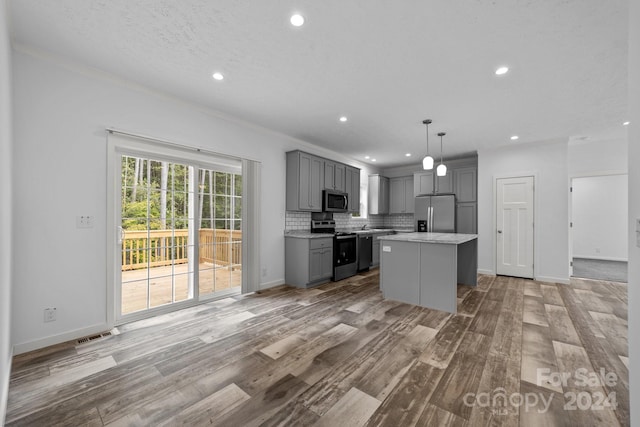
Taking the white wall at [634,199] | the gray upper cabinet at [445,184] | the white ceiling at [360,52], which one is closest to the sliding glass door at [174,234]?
the white ceiling at [360,52]

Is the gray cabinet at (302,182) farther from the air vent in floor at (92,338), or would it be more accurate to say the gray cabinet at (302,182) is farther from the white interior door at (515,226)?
the white interior door at (515,226)

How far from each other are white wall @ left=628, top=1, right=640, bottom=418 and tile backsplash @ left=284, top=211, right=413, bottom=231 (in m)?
4.21

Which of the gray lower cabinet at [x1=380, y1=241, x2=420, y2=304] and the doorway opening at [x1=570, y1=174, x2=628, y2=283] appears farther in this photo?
the doorway opening at [x1=570, y1=174, x2=628, y2=283]

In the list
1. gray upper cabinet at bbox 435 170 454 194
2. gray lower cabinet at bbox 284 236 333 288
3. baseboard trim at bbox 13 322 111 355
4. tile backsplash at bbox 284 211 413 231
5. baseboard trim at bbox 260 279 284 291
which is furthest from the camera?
→ gray upper cabinet at bbox 435 170 454 194

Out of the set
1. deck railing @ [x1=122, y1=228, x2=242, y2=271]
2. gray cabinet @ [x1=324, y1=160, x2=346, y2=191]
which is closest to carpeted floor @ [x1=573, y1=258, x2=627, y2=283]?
gray cabinet @ [x1=324, y1=160, x2=346, y2=191]

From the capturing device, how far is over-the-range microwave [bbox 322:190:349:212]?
521cm

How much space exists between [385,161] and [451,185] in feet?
5.60

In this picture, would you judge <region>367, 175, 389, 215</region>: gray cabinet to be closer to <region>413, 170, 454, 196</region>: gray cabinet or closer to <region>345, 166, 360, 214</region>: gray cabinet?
<region>413, 170, 454, 196</region>: gray cabinet

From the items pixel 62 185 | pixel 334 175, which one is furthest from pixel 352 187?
pixel 62 185

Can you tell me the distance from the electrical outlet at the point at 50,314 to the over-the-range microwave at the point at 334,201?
3.87 meters

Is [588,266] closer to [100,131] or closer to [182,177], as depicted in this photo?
[182,177]

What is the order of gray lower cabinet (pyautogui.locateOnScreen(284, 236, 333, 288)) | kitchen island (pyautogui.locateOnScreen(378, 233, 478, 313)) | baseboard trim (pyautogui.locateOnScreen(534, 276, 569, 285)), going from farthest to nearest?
baseboard trim (pyautogui.locateOnScreen(534, 276, 569, 285)) → gray lower cabinet (pyautogui.locateOnScreen(284, 236, 333, 288)) → kitchen island (pyautogui.locateOnScreen(378, 233, 478, 313))

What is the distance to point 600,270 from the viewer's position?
5.87m

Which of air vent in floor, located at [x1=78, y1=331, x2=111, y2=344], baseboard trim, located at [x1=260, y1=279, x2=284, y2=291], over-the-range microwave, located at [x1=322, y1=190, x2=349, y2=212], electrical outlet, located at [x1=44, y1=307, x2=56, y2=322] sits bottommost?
air vent in floor, located at [x1=78, y1=331, x2=111, y2=344]
